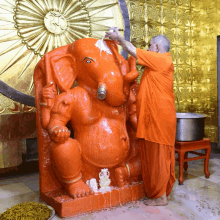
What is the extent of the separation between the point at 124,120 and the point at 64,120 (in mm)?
544

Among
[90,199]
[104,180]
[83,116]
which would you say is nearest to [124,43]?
[83,116]

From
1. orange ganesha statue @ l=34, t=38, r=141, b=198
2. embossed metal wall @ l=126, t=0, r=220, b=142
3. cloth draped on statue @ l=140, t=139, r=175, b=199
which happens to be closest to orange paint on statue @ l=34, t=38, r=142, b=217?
orange ganesha statue @ l=34, t=38, r=141, b=198

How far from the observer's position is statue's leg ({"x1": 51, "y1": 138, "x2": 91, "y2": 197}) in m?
2.04

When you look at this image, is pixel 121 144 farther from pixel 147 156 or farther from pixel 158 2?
pixel 158 2

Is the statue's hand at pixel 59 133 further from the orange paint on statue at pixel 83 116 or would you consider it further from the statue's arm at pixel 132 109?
the statue's arm at pixel 132 109

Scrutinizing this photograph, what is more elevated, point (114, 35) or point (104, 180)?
point (114, 35)

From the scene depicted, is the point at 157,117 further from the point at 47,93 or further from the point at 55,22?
the point at 55,22

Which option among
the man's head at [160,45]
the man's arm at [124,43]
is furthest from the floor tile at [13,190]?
the man's head at [160,45]

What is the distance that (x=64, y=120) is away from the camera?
Answer: 7.04 feet

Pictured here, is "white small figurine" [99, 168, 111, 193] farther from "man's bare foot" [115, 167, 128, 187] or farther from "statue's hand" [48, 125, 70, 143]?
"statue's hand" [48, 125, 70, 143]

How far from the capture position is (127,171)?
2.31 m

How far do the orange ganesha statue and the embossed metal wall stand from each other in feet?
5.54

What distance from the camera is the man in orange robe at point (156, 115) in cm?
212

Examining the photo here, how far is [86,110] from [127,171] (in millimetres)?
635
